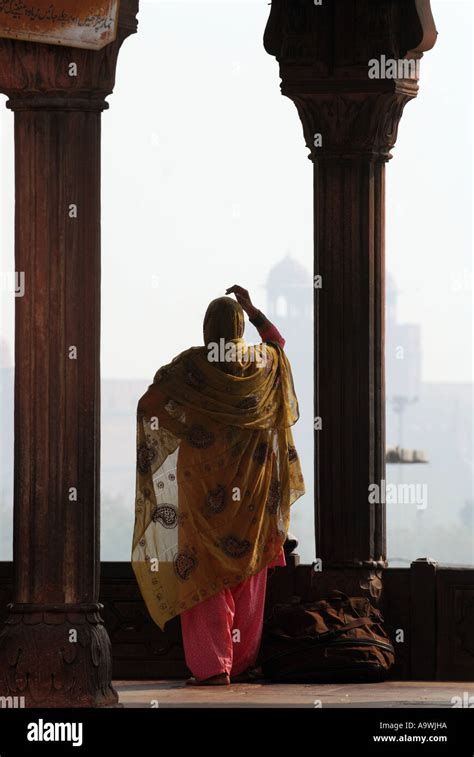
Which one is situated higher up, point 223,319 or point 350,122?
point 350,122

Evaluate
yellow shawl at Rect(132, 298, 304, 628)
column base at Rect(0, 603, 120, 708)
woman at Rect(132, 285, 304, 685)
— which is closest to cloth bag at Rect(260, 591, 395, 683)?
woman at Rect(132, 285, 304, 685)

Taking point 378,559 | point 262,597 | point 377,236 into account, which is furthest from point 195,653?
point 377,236

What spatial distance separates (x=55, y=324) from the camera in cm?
1062

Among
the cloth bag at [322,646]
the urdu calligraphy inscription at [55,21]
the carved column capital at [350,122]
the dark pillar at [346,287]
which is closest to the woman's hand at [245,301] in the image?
the dark pillar at [346,287]

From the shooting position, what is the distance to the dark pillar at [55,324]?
10.6 meters

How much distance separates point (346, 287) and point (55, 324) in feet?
9.70

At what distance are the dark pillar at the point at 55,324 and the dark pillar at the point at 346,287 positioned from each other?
267 centimetres

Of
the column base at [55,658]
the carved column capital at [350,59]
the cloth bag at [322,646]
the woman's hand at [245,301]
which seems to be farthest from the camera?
the carved column capital at [350,59]

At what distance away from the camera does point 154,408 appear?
39.7 feet

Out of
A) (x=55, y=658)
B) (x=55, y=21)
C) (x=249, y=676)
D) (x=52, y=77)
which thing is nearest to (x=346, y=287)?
(x=249, y=676)

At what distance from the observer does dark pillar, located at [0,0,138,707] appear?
1061cm

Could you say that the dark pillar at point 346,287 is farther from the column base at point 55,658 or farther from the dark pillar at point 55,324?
the column base at point 55,658

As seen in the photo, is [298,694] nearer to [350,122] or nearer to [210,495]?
[210,495]
